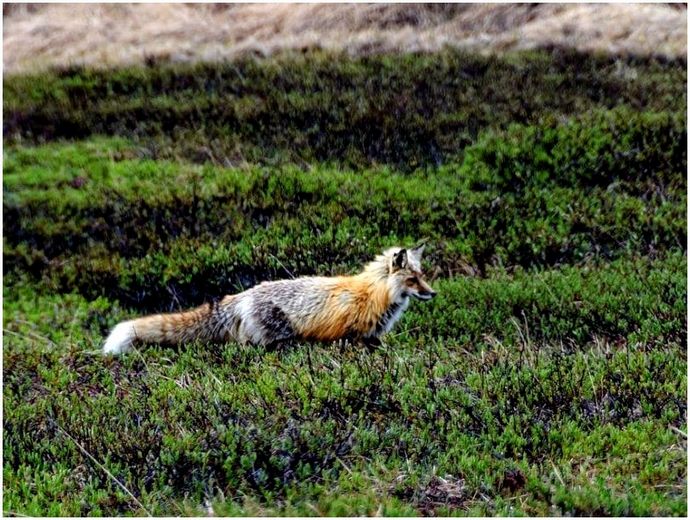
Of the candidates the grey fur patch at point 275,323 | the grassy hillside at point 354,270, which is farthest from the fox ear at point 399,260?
the grey fur patch at point 275,323

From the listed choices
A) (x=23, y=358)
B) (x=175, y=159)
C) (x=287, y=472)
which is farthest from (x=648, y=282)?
(x=175, y=159)

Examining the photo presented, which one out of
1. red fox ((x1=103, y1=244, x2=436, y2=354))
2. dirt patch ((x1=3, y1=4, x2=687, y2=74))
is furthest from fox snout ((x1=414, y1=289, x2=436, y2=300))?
dirt patch ((x1=3, y1=4, x2=687, y2=74))

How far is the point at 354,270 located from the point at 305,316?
2779mm

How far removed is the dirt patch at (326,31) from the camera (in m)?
20.4

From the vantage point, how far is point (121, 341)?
10531 millimetres

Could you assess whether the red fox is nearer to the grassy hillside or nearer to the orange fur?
the orange fur

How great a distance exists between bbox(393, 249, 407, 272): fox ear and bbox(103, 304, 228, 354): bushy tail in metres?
2.21

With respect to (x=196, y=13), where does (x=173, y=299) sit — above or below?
below

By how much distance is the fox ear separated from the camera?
1054 cm

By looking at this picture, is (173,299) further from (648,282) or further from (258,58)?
(258,58)

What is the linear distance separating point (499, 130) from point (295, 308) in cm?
781

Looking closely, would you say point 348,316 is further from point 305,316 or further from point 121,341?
point 121,341

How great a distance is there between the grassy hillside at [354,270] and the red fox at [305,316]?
334 mm

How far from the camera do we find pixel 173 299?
13.2 metres
